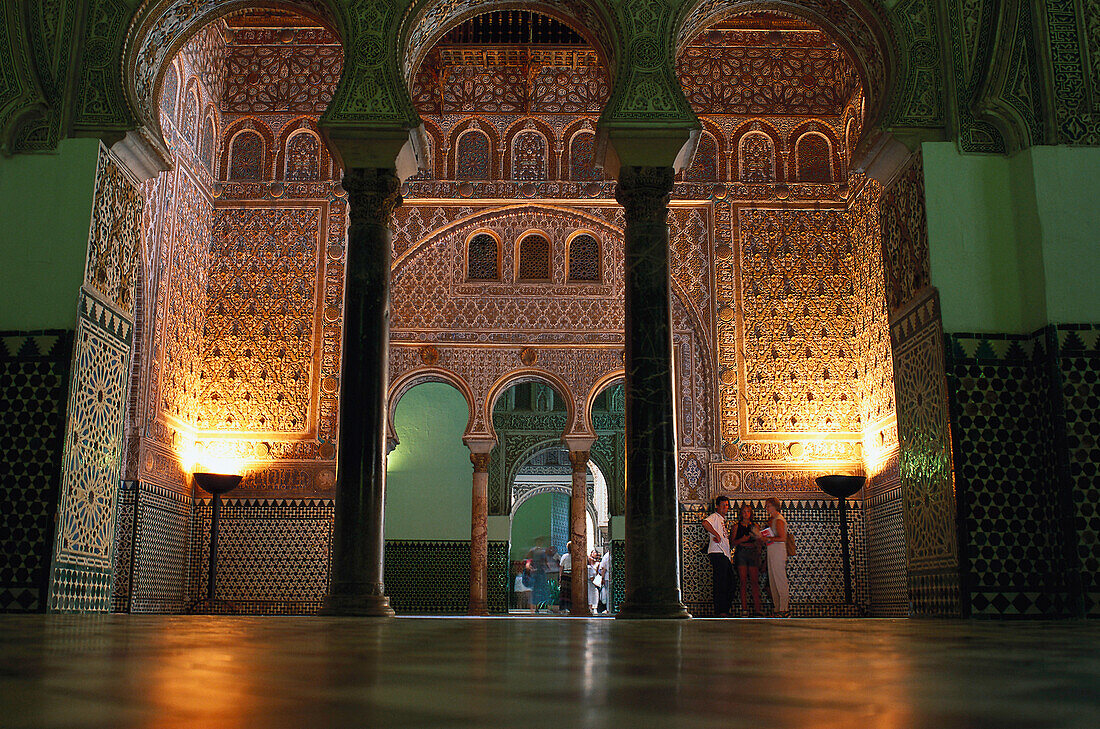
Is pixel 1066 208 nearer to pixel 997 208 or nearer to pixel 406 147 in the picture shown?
pixel 997 208

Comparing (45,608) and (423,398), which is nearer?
(45,608)

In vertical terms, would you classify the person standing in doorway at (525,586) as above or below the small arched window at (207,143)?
below

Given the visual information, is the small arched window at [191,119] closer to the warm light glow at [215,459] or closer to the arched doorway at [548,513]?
the warm light glow at [215,459]

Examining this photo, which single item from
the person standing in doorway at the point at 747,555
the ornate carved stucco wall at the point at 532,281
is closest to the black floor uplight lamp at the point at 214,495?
the ornate carved stucco wall at the point at 532,281

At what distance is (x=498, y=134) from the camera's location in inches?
387

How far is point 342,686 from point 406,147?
4393 millimetres

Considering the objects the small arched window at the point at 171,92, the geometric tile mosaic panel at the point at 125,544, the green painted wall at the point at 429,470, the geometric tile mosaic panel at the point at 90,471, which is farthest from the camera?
the green painted wall at the point at 429,470

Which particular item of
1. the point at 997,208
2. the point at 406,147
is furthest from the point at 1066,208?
the point at 406,147

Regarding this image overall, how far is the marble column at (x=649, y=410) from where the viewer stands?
4.58 meters

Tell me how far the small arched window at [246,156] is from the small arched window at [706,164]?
422cm

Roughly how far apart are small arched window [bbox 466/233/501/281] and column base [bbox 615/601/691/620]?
5607mm

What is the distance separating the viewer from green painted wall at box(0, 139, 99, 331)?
15.3 feet

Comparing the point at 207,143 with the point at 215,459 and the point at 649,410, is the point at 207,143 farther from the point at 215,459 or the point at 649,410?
the point at 649,410

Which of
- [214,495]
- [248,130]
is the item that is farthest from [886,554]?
[248,130]
